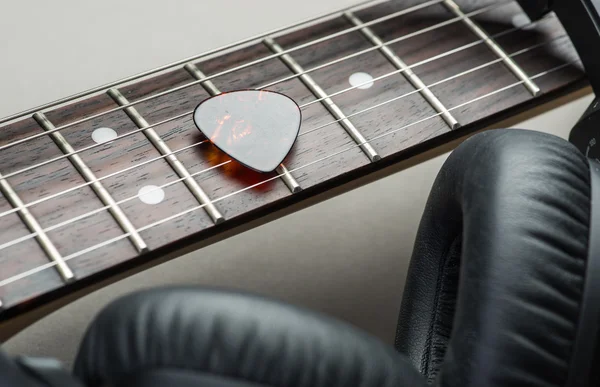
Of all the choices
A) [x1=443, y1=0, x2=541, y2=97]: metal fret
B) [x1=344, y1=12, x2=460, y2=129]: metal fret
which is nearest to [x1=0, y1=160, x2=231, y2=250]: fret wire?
[x1=344, y1=12, x2=460, y2=129]: metal fret

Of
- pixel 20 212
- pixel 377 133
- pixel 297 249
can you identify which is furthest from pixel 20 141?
pixel 297 249

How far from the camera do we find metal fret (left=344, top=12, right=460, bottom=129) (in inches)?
34.3

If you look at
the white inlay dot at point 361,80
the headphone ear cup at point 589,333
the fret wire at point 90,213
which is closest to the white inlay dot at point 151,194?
the fret wire at point 90,213

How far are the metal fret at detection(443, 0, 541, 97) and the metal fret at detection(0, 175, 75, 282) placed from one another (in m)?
0.55

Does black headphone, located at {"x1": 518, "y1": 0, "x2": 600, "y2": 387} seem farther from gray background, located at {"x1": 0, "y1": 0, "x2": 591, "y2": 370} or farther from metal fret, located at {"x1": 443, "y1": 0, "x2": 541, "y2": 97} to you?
gray background, located at {"x1": 0, "y1": 0, "x2": 591, "y2": 370}

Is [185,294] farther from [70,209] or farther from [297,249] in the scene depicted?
[297,249]

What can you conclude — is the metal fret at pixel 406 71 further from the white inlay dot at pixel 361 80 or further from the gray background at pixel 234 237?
the gray background at pixel 234 237

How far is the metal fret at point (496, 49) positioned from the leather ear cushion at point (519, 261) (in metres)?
0.22

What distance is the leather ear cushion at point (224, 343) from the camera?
0.56 m

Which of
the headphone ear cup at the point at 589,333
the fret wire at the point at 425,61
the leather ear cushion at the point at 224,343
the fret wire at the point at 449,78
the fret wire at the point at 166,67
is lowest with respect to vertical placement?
the headphone ear cup at the point at 589,333

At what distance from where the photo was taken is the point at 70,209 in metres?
0.77

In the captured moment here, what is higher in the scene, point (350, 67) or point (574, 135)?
point (350, 67)

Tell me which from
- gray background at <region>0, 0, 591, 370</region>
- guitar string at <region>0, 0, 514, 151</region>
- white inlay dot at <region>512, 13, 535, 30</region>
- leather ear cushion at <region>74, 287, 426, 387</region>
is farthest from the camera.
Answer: gray background at <region>0, 0, 591, 370</region>

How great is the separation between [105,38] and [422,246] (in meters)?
0.64
